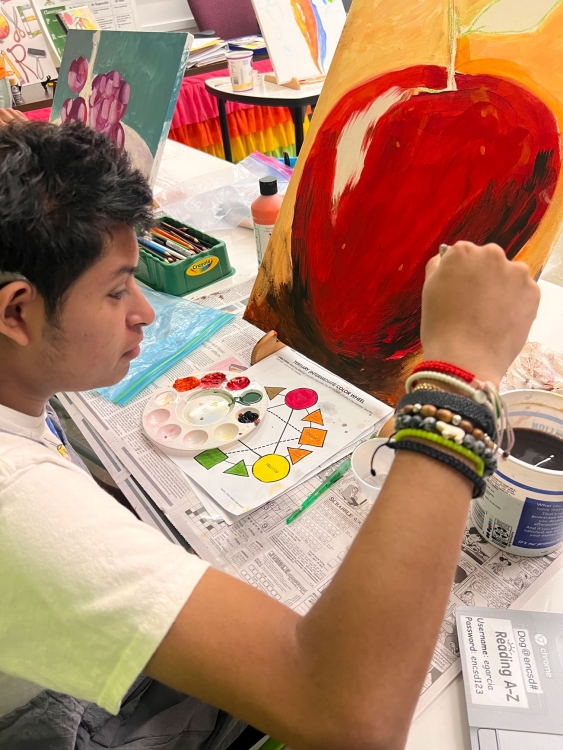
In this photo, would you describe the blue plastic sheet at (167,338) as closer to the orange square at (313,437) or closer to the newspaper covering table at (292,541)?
the newspaper covering table at (292,541)

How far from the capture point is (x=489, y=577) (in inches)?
27.3

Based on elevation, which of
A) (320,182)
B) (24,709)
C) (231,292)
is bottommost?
(24,709)

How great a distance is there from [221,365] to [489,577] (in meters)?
0.67

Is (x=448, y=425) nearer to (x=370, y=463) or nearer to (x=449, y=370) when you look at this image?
(x=449, y=370)

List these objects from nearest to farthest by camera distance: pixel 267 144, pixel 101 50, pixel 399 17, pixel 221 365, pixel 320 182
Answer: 1. pixel 399 17
2. pixel 320 182
3. pixel 221 365
4. pixel 101 50
5. pixel 267 144

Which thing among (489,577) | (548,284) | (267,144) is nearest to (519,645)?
(489,577)

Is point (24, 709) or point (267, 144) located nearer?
point (24, 709)

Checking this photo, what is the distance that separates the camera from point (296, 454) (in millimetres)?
900

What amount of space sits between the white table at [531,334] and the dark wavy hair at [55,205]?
54 cm

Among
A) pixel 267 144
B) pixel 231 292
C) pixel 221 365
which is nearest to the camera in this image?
pixel 221 365

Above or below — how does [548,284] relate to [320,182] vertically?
below

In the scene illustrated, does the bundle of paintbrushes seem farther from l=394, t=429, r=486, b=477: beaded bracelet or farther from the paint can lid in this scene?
l=394, t=429, r=486, b=477: beaded bracelet

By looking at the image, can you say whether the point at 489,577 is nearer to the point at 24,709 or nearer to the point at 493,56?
the point at 24,709

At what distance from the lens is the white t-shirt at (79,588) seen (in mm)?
458
